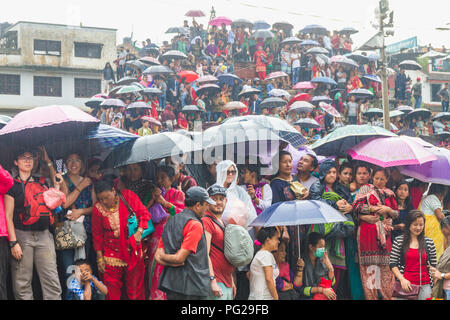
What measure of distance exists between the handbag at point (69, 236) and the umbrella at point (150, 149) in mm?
860

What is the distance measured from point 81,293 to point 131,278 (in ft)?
2.05

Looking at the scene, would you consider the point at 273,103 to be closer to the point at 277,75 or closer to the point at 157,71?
the point at 277,75

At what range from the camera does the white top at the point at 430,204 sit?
26.0ft

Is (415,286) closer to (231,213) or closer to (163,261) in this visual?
(231,213)

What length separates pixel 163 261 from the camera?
5508mm

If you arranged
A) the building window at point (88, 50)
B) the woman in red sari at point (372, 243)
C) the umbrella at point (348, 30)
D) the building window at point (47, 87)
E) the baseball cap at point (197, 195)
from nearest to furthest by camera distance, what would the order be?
the baseball cap at point (197, 195)
the woman in red sari at point (372, 243)
the umbrella at point (348, 30)
the building window at point (47, 87)
the building window at point (88, 50)

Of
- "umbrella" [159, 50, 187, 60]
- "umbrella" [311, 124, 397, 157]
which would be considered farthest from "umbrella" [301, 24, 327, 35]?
"umbrella" [311, 124, 397, 157]

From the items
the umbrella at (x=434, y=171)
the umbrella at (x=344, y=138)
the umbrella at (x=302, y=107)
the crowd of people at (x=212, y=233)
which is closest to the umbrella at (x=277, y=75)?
the umbrella at (x=302, y=107)

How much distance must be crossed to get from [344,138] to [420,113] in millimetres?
11249

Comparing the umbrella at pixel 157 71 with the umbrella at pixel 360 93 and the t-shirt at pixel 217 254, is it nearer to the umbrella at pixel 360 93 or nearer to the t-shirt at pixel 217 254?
the umbrella at pixel 360 93

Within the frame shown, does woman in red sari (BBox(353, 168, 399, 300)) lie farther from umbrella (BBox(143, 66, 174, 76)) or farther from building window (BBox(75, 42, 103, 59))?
building window (BBox(75, 42, 103, 59))

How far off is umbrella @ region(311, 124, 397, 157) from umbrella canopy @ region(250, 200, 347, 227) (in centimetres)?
147
